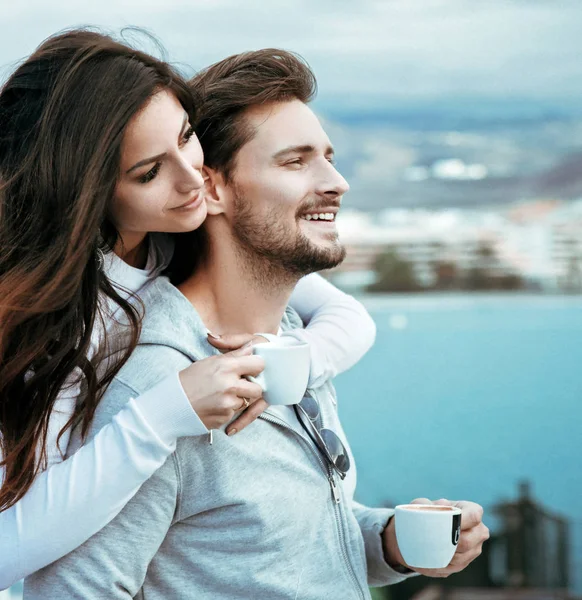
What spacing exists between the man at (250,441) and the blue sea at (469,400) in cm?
327

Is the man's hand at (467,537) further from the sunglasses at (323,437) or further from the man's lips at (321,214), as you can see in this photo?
the man's lips at (321,214)

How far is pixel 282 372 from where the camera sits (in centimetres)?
114

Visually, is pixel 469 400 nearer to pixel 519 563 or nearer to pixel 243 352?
pixel 519 563

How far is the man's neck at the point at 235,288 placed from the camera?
1456 mm

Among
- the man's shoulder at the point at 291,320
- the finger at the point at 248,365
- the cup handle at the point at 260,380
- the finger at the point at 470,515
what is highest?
the man's shoulder at the point at 291,320

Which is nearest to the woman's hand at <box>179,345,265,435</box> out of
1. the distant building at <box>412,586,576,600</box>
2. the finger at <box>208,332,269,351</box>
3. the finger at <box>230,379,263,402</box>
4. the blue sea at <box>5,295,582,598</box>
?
the finger at <box>230,379,263,402</box>

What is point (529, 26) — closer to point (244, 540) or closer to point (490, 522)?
point (490, 522)

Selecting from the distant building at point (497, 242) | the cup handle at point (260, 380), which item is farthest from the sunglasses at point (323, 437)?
the distant building at point (497, 242)

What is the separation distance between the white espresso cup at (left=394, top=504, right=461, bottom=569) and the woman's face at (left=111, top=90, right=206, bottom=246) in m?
0.54

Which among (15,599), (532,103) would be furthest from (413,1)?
(15,599)

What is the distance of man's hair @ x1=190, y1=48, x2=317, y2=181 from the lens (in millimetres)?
1466

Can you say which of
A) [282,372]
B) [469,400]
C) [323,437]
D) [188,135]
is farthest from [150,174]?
[469,400]

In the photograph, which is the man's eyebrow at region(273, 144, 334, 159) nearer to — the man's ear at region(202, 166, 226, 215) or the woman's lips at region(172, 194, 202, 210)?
the man's ear at region(202, 166, 226, 215)

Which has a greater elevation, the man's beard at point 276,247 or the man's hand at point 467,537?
the man's beard at point 276,247
